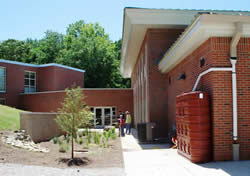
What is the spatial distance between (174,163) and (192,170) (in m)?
1.19

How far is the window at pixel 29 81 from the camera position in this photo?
37.1 metres

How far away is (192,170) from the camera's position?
295 inches

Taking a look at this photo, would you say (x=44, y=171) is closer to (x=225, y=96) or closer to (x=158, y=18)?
(x=225, y=96)

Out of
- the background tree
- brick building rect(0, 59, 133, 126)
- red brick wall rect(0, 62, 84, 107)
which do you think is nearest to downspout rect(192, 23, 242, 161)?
brick building rect(0, 59, 133, 126)

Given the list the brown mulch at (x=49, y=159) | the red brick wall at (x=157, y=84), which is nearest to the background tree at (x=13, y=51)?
the red brick wall at (x=157, y=84)

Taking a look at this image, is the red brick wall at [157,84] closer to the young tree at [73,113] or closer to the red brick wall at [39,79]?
the young tree at [73,113]

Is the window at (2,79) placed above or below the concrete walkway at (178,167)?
above

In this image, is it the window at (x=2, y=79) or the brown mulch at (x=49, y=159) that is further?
the window at (x=2, y=79)

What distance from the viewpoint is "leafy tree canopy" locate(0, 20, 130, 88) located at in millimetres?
51375

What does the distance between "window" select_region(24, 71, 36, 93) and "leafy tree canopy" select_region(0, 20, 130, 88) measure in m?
13.7

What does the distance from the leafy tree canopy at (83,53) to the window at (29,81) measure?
44.9ft

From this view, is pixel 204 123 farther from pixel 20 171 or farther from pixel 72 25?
pixel 72 25

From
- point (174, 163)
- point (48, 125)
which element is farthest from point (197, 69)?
point (48, 125)

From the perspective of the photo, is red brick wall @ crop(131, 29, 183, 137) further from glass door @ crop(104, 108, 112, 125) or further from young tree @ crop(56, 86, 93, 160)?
glass door @ crop(104, 108, 112, 125)
